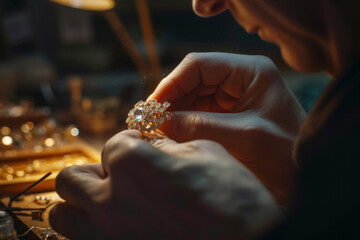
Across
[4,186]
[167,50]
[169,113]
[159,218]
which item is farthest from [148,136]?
[167,50]

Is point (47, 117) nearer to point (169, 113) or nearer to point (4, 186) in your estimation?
point (4, 186)

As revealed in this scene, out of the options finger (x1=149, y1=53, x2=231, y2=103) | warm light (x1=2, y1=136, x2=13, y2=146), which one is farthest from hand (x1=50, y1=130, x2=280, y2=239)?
warm light (x1=2, y1=136, x2=13, y2=146)

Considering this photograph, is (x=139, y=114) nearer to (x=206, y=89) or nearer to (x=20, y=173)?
(x=206, y=89)

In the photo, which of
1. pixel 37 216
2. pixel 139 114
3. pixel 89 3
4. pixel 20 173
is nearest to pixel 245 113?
pixel 139 114

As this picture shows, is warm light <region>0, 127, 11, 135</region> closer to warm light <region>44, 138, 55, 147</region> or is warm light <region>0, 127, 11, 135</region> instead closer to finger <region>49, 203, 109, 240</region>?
warm light <region>44, 138, 55, 147</region>

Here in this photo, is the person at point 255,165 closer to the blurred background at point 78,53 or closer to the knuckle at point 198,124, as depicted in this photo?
the knuckle at point 198,124

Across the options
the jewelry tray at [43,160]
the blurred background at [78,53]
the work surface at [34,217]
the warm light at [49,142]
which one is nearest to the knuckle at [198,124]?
the work surface at [34,217]
